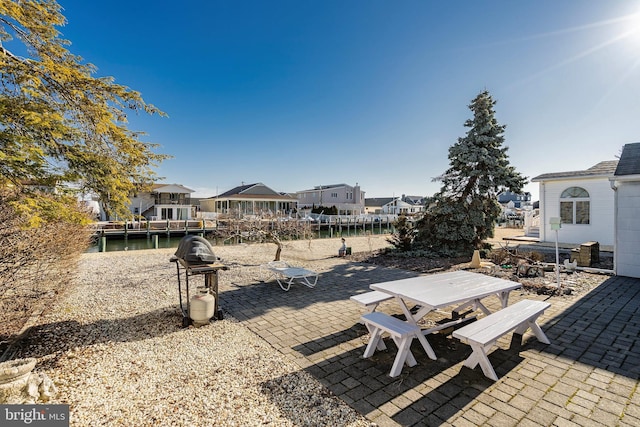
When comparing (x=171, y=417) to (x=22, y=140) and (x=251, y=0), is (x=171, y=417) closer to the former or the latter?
(x=22, y=140)

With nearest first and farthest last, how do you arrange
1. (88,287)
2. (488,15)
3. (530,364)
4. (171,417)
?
(171,417)
(530,364)
(88,287)
(488,15)

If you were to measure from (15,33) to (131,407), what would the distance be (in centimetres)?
452

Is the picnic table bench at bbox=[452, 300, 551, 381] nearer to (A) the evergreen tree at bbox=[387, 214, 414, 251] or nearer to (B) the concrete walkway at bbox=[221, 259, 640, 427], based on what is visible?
(B) the concrete walkway at bbox=[221, 259, 640, 427]

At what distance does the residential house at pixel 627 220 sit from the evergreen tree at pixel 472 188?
372cm

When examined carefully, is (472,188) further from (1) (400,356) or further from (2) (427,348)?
(1) (400,356)

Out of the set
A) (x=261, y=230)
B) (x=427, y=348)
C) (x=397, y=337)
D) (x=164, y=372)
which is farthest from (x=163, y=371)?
(x=261, y=230)

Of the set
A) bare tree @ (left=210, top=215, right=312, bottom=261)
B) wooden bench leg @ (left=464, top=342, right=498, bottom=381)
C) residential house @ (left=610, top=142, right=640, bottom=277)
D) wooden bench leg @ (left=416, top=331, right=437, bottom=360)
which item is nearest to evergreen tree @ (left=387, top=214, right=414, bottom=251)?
bare tree @ (left=210, top=215, right=312, bottom=261)

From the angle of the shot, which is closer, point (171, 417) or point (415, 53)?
point (171, 417)

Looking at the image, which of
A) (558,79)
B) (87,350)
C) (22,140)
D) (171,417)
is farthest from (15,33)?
(558,79)

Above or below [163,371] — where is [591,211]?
above

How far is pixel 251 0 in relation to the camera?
9195 mm

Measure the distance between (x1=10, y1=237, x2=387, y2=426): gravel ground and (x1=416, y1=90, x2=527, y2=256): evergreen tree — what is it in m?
9.63

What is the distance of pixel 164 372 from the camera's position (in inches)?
127

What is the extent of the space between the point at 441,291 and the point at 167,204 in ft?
122
